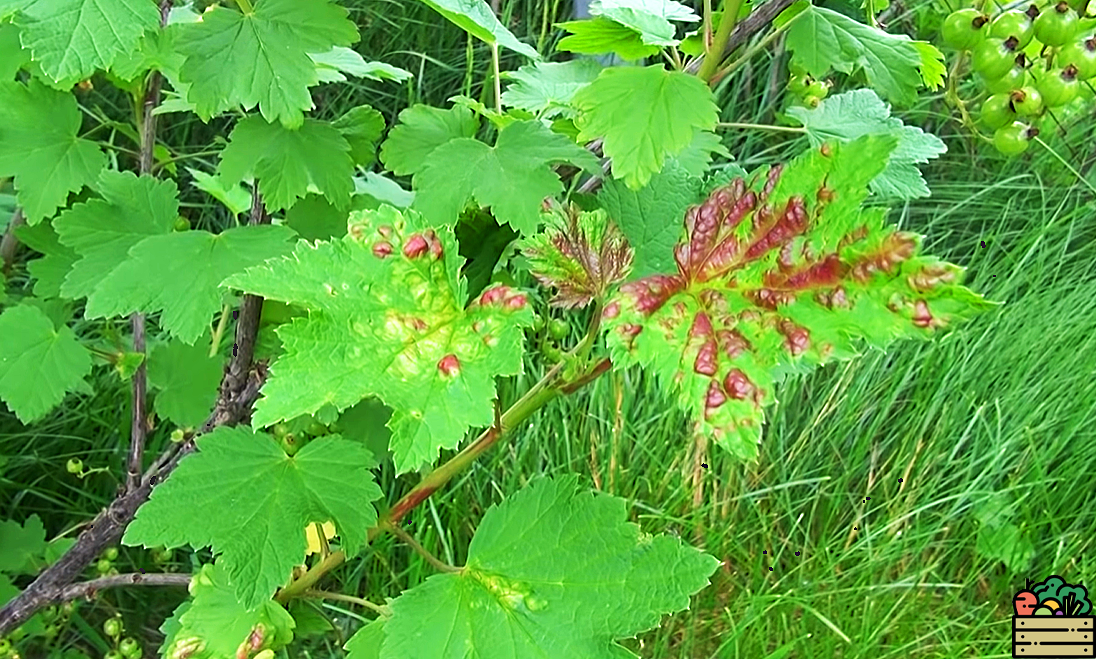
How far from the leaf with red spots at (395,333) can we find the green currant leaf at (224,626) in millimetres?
220

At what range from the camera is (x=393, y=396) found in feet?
1.59

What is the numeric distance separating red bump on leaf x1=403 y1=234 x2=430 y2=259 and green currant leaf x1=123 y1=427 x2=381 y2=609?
0.18 metres

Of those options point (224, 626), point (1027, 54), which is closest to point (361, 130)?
point (224, 626)

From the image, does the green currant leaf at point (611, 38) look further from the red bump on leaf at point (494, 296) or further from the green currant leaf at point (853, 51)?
the red bump on leaf at point (494, 296)

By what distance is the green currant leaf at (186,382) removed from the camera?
1.02 metres

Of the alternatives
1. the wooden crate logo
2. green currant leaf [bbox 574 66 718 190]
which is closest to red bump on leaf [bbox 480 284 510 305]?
green currant leaf [bbox 574 66 718 190]

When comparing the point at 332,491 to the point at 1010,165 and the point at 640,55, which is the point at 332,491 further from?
the point at 1010,165

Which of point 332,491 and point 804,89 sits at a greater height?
point 804,89

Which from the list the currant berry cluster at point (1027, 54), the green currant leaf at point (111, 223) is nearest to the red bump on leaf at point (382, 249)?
the green currant leaf at point (111, 223)

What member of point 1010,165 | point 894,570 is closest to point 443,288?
point 894,570

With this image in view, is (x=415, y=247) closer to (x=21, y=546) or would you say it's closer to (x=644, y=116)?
(x=644, y=116)

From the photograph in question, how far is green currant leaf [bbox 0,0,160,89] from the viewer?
552 millimetres

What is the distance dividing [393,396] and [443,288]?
0.07 meters

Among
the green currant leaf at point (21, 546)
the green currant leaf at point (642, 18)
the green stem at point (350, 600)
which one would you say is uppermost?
the green currant leaf at point (642, 18)
